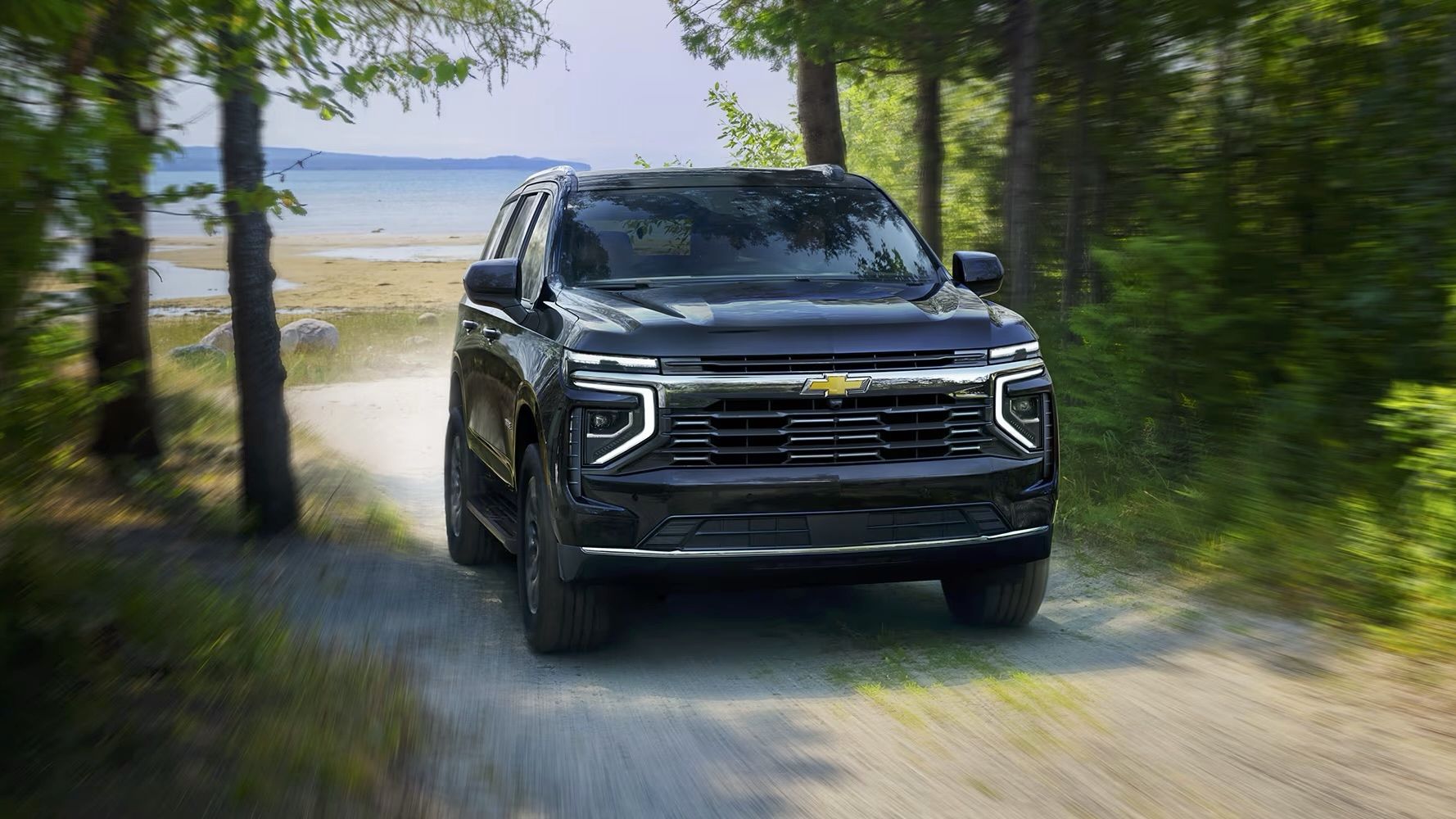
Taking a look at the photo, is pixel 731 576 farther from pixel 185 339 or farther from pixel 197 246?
pixel 197 246

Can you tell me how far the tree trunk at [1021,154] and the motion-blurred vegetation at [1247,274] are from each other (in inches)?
0.8

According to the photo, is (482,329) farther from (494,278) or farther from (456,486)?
(456,486)

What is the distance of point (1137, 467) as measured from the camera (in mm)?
9125

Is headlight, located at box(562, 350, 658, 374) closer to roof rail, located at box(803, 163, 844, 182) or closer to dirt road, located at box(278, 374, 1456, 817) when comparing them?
dirt road, located at box(278, 374, 1456, 817)

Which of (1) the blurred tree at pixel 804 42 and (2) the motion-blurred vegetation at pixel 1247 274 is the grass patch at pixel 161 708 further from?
(1) the blurred tree at pixel 804 42

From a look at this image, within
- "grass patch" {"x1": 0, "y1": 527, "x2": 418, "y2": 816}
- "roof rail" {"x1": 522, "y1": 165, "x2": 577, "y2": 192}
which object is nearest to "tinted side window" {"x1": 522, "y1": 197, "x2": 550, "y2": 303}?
"roof rail" {"x1": 522, "y1": 165, "x2": 577, "y2": 192}

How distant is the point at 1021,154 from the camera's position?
1112 cm

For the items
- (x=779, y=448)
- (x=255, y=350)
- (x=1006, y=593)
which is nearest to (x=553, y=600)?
(x=779, y=448)

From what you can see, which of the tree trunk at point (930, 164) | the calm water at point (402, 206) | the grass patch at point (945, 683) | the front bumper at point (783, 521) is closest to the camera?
the grass patch at point (945, 683)

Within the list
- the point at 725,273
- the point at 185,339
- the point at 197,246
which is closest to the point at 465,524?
the point at 725,273

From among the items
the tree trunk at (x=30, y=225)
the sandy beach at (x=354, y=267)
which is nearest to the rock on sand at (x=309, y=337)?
the sandy beach at (x=354, y=267)

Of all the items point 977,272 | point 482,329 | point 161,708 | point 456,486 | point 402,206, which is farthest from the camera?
point 402,206

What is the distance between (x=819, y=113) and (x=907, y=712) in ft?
37.1

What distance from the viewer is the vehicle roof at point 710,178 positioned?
788 centimetres
